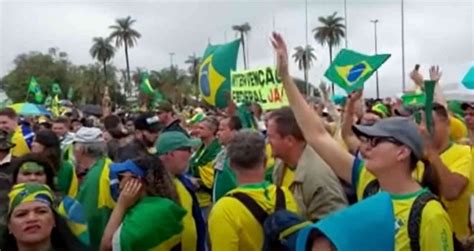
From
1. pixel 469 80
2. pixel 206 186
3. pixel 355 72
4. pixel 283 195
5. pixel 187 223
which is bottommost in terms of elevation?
pixel 206 186

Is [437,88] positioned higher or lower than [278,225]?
higher

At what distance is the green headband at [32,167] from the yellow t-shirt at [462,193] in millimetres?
2771

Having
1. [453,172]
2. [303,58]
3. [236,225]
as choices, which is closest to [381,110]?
[453,172]

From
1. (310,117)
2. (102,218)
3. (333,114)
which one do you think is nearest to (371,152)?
(310,117)

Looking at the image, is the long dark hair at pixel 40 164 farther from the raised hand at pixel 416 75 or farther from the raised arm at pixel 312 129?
the raised hand at pixel 416 75

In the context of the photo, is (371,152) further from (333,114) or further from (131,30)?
(131,30)

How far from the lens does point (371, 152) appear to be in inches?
→ 154

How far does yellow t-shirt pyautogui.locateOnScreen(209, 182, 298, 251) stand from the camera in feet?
13.8

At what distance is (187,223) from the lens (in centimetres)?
485

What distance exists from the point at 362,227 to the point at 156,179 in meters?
2.00

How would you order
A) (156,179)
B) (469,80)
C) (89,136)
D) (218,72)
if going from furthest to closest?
1. (218,72)
2. (89,136)
3. (469,80)
4. (156,179)

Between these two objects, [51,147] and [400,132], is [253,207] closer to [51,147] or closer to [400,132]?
[400,132]

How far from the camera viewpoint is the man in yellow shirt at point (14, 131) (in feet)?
27.3

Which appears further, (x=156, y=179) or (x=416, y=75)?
(x=416, y=75)
